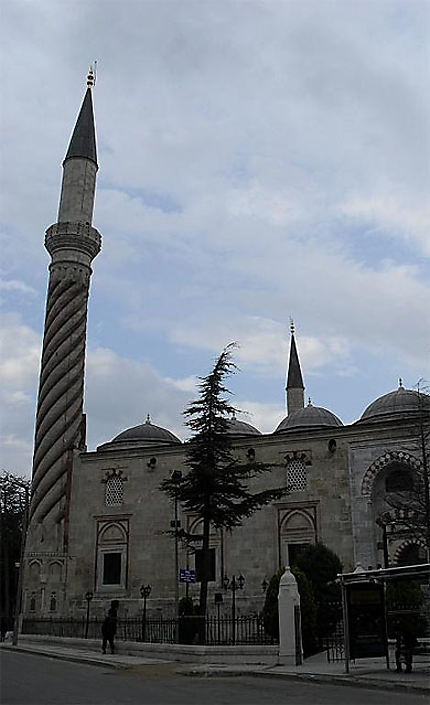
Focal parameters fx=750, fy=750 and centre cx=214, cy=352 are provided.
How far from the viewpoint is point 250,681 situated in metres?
12.0

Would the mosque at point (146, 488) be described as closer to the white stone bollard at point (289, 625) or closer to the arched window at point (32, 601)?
the arched window at point (32, 601)

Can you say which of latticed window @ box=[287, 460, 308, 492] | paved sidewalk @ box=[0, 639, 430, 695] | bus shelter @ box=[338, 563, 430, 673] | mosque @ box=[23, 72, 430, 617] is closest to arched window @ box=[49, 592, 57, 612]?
mosque @ box=[23, 72, 430, 617]

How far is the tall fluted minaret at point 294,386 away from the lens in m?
40.4

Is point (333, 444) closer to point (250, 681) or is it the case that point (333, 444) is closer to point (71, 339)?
point (71, 339)

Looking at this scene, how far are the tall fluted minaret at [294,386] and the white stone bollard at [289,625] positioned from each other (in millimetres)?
25496

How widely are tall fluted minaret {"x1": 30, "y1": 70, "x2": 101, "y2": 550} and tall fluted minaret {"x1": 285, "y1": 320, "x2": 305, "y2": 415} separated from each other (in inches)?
507

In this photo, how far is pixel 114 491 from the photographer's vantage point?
99.2 feet

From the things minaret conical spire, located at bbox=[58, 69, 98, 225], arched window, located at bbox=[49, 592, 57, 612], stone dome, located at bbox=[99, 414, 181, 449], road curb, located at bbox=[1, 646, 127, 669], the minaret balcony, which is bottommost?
road curb, located at bbox=[1, 646, 127, 669]

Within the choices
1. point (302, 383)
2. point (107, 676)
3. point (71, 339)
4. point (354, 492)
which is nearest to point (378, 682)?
point (107, 676)

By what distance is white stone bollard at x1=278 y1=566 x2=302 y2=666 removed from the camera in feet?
46.9

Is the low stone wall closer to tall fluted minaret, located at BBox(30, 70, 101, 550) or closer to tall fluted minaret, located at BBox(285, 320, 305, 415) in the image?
tall fluted minaret, located at BBox(30, 70, 101, 550)

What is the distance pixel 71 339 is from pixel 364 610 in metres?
22.0

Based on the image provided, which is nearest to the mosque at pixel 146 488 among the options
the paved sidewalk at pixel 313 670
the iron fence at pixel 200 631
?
the iron fence at pixel 200 631

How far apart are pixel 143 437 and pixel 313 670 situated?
21261 millimetres
